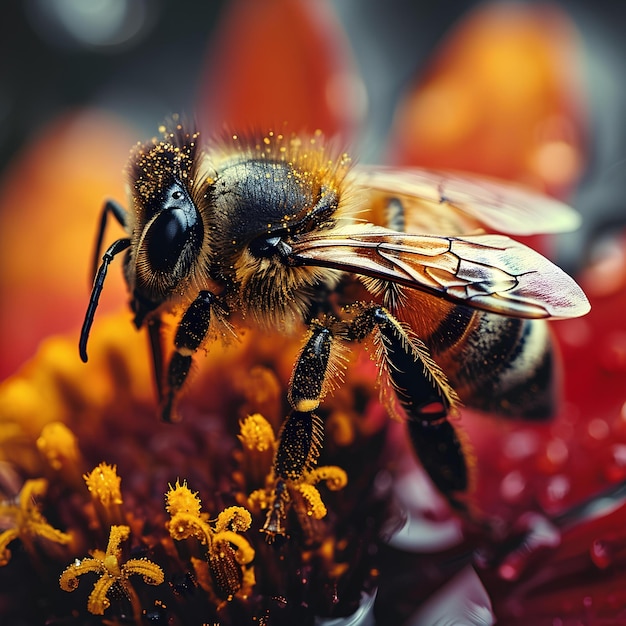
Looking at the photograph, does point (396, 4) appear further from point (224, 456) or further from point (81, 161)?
point (224, 456)

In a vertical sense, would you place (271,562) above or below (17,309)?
below

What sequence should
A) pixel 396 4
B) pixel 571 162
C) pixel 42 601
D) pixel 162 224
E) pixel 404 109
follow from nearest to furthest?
Answer: pixel 162 224 → pixel 42 601 → pixel 571 162 → pixel 404 109 → pixel 396 4

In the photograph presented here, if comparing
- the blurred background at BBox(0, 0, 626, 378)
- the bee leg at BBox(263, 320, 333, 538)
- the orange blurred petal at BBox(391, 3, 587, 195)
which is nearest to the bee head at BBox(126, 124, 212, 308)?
the bee leg at BBox(263, 320, 333, 538)

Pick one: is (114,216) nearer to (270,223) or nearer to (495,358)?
(270,223)

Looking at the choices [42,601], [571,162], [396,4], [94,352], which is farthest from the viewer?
[396,4]

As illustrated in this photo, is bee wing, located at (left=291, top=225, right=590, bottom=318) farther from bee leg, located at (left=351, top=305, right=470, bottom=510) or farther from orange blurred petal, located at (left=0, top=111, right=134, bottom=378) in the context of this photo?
orange blurred petal, located at (left=0, top=111, right=134, bottom=378)

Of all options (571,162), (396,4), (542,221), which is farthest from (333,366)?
(396,4)
